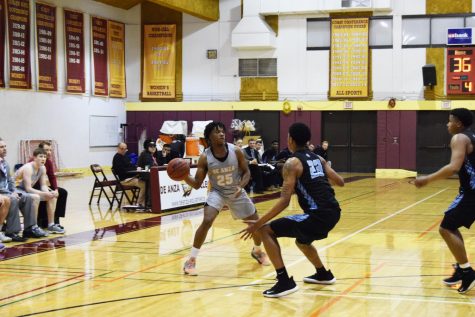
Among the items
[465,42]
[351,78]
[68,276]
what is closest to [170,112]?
[351,78]

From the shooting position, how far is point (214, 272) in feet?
25.5

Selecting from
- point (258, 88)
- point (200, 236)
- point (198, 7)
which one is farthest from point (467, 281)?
point (258, 88)

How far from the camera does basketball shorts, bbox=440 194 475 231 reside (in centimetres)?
655

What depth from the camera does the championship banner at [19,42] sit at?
75.5 ft

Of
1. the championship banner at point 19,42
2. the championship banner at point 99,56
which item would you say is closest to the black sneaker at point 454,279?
the championship banner at point 19,42

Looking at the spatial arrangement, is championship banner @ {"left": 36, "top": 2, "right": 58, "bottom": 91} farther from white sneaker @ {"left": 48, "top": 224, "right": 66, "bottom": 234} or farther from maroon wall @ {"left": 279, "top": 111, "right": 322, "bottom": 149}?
white sneaker @ {"left": 48, "top": 224, "right": 66, "bottom": 234}

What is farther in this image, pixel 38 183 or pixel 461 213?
pixel 38 183

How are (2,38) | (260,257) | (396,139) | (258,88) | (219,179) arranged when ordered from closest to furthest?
1. (219,179)
2. (260,257)
3. (2,38)
4. (396,139)
5. (258,88)

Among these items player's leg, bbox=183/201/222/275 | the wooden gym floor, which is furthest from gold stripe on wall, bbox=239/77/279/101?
player's leg, bbox=183/201/222/275

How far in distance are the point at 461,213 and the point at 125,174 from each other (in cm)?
936

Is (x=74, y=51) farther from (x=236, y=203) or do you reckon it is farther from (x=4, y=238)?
(x=236, y=203)

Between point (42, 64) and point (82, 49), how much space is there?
7.93 ft

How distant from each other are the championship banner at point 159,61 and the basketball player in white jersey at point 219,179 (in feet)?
71.1

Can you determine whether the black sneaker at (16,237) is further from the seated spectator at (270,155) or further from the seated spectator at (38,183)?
the seated spectator at (270,155)
